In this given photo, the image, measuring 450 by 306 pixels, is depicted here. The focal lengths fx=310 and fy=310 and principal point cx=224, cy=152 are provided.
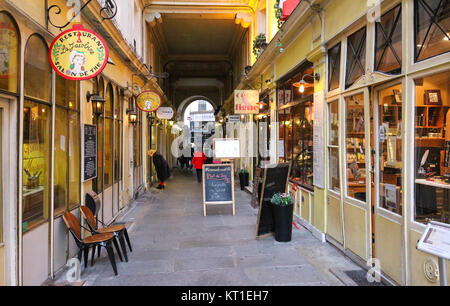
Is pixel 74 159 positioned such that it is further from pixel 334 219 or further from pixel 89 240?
pixel 334 219

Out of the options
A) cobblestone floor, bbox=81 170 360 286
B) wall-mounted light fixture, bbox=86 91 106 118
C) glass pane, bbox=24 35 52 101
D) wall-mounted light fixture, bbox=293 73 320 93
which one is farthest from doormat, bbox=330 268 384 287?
wall-mounted light fixture, bbox=86 91 106 118

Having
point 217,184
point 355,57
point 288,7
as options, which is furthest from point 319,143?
point 288,7

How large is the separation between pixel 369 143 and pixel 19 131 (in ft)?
14.8

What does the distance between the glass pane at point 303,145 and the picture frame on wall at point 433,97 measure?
3.15 m

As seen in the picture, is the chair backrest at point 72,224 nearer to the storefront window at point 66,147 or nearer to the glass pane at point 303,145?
the storefront window at point 66,147

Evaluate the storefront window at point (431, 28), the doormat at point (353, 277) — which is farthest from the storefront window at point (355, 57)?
the doormat at point (353, 277)

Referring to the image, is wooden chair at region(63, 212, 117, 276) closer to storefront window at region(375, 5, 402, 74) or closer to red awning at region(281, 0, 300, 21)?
storefront window at region(375, 5, 402, 74)

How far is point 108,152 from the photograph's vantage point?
7.51 metres

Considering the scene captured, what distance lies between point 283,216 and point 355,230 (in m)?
1.35

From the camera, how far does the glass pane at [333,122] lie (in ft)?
17.9

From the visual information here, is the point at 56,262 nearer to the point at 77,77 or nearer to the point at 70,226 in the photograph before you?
the point at 70,226

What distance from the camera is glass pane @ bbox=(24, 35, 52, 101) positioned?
12.5 ft

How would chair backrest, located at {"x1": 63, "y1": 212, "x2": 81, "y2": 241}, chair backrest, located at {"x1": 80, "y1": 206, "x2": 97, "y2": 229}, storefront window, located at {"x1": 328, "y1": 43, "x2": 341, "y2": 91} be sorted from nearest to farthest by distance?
chair backrest, located at {"x1": 63, "y1": 212, "x2": 81, "y2": 241} → chair backrest, located at {"x1": 80, "y1": 206, "x2": 97, "y2": 229} → storefront window, located at {"x1": 328, "y1": 43, "x2": 341, "y2": 91}

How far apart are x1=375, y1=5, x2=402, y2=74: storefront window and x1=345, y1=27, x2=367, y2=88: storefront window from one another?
1.15 feet
